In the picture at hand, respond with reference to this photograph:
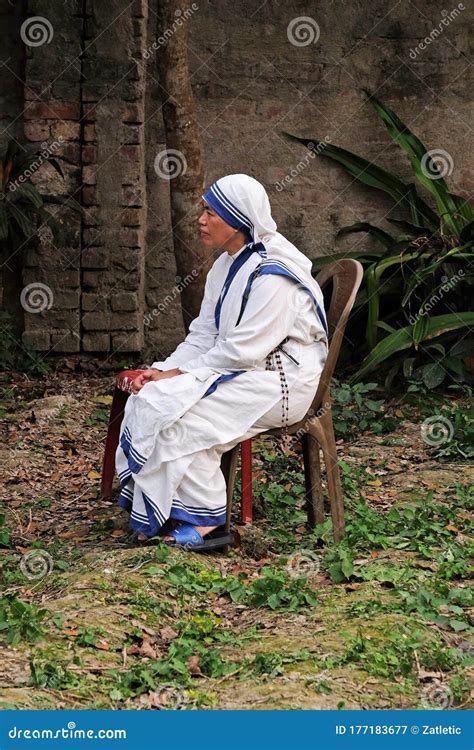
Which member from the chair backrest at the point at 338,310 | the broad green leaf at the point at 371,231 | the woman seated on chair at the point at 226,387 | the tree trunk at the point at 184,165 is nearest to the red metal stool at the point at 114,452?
the woman seated on chair at the point at 226,387

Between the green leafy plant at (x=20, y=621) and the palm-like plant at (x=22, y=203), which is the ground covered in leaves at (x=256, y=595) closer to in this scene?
the green leafy plant at (x=20, y=621)

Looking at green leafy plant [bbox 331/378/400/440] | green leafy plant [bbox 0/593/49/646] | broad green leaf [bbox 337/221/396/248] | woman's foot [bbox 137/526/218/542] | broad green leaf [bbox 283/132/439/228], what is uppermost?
broad green leaf [bbox 283/132/439/228]

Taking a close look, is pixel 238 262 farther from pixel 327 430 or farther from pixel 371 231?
pixel 371 231

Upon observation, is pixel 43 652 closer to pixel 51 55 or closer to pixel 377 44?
pixel 51 55

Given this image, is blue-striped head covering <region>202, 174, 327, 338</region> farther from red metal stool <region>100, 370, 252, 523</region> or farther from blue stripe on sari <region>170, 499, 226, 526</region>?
blue stripe on sari <region>170, 499, 226, 526</region>

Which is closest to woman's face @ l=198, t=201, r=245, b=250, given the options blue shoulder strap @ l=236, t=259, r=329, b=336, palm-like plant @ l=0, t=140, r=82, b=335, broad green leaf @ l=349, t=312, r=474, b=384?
blue shoulder strap @ l=236, t=259, r=329, b=336

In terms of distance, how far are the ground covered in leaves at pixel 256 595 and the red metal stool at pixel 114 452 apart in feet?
0.30

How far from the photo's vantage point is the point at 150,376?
4746mm

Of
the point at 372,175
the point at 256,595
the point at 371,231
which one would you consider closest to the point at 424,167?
the point at 372,175

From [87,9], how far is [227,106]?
109cm

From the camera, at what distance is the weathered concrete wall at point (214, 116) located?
7.43 m

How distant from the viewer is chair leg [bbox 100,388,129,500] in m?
5.20

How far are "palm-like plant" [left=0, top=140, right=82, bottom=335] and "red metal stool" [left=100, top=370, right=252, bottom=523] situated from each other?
237 cm

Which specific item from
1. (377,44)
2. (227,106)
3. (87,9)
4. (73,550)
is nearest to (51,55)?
(87,9)
